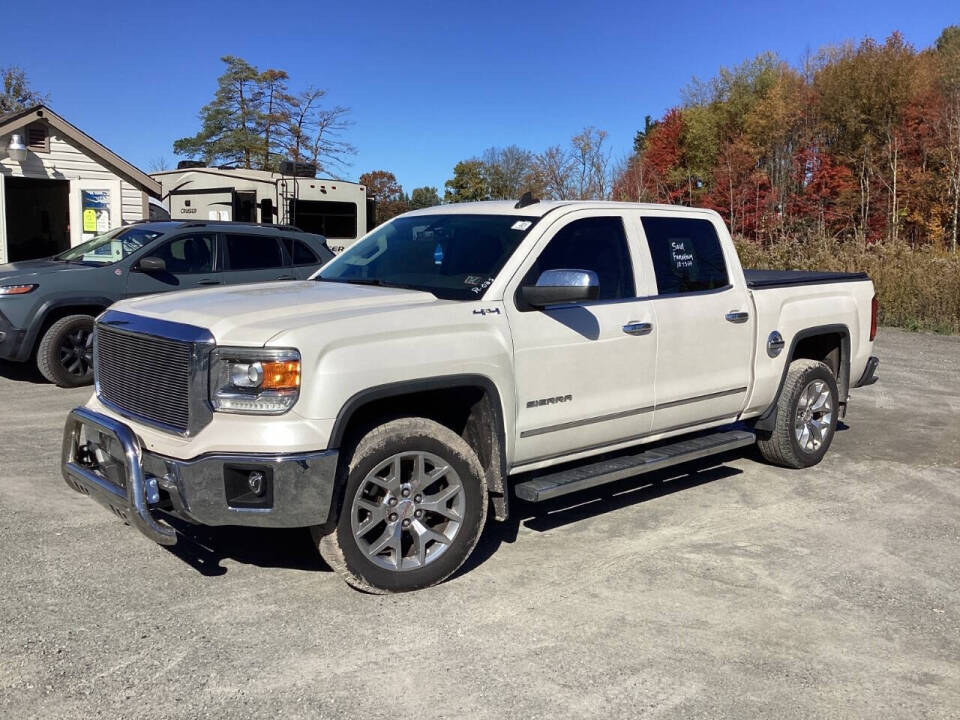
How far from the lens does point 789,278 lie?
6.66 metres

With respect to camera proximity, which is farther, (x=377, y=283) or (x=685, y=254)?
(x=685, y=254)

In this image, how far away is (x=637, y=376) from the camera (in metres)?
5.18

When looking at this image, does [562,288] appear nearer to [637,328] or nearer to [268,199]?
[637,328]

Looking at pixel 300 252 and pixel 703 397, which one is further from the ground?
pixel 300 252

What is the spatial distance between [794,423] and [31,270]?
25.6ft

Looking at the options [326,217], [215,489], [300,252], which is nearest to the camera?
[215,489]

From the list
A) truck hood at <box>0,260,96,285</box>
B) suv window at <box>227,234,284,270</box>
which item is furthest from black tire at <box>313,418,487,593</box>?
truck hood at <box>0,260,96,285</box>

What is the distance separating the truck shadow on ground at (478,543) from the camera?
4.68 meters

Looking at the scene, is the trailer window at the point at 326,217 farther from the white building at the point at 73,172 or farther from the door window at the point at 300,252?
the door window at the point at 300,252

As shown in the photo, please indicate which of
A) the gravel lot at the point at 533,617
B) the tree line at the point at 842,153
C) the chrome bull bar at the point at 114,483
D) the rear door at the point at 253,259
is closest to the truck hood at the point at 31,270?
the rear door at the point at 253,259

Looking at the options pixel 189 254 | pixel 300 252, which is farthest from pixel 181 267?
pixel 300 252

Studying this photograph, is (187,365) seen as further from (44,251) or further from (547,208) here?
(44,251)

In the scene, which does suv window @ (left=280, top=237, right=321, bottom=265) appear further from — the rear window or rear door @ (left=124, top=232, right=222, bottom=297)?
rear door @ (left=124, top=232, right=222, bottom=297)

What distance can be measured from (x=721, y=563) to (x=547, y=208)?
216cm
